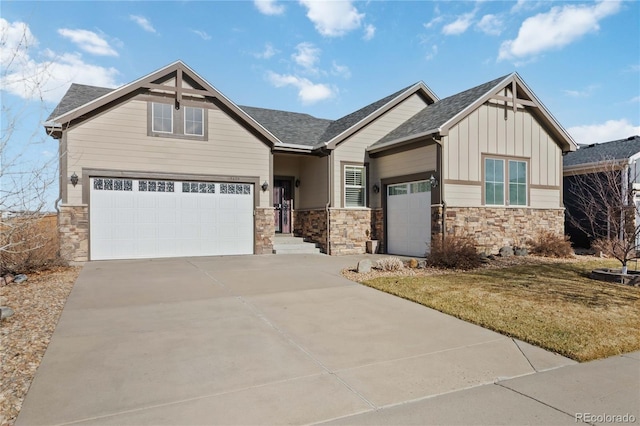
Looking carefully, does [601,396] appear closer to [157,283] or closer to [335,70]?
[157,283]

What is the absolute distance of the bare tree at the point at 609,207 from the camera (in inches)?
369

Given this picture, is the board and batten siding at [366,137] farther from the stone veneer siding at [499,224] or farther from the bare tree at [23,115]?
the bare tree at [23,115]

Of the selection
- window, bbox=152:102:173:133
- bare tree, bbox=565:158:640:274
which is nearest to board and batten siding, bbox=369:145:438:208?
bare tree, bbox=565:158:640:274

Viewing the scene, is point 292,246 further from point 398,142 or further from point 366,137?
point 398,142

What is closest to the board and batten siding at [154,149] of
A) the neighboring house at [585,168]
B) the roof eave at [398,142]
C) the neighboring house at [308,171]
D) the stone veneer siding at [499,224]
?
the neighboring house at [308,171]

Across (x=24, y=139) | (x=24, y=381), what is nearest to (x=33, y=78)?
(x=24, y=139)

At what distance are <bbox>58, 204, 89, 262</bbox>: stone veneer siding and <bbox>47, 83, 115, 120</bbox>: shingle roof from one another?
9.16ft

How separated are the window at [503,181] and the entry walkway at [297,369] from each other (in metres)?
8.55

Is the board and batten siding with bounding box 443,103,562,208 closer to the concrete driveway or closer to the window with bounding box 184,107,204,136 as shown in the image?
the concrete driveway

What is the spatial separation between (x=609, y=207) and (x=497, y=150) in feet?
16.3

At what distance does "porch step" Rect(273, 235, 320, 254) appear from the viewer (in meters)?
14.4

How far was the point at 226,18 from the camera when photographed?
1134cm

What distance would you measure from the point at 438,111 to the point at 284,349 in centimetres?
1225

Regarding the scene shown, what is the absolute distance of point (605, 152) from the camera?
54.5 feet
